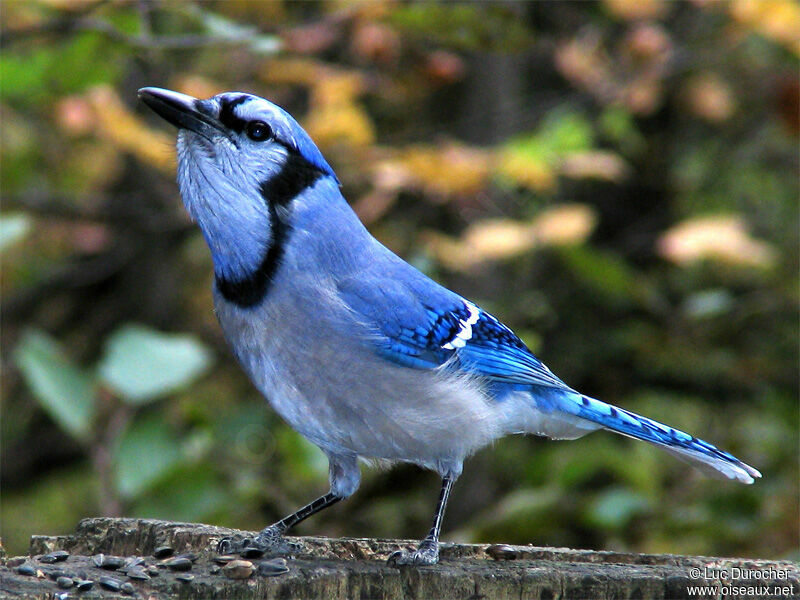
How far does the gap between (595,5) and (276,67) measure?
165cm

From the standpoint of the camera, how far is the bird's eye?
237 cm

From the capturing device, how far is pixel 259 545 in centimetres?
226

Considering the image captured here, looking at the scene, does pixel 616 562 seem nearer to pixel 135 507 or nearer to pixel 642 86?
pixel 135 507

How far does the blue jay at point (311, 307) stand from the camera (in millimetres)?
2318

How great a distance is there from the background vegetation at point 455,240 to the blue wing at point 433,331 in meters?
0.63

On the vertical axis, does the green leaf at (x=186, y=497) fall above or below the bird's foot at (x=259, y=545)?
above

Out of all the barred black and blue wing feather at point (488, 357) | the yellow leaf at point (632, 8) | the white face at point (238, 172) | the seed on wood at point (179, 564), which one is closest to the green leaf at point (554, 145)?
the yellow leaf at point (632, 8)

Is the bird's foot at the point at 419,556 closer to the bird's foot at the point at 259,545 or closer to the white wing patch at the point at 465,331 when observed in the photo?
the bird's foot at the point at 259,545

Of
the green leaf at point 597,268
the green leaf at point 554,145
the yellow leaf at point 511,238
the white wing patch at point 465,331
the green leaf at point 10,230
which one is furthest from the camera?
the green leaf at point 597,268

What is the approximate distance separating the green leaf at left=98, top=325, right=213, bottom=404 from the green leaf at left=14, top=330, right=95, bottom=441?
14 cm

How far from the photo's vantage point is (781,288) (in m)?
5.55

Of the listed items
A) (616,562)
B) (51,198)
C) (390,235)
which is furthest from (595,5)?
(616,562)

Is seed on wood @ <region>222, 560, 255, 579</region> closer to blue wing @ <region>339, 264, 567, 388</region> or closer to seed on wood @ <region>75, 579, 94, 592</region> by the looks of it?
seed on wood @ <region>75, 579, 94, 592</region>

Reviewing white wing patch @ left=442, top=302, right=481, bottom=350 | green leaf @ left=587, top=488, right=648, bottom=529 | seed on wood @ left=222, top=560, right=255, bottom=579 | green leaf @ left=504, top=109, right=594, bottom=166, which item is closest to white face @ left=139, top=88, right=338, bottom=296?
white wing patch @ left=442, top=302, right=481, bottom=350
